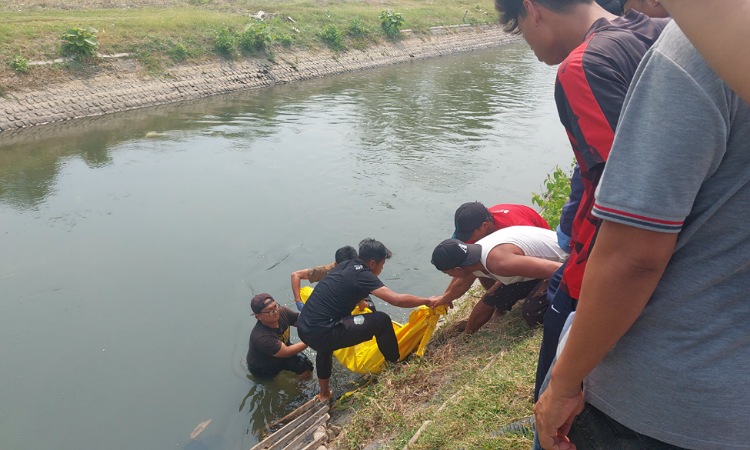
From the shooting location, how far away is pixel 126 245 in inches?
366

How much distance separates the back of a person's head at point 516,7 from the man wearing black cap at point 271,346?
3911 mm

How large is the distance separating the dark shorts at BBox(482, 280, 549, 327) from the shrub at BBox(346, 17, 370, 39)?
24.8m

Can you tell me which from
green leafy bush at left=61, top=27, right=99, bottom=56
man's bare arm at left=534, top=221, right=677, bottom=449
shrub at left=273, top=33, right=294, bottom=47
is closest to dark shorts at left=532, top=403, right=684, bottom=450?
man's bare arm at left=534, top=221, right=677, bottom=449

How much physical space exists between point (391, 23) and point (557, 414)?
30.1 m

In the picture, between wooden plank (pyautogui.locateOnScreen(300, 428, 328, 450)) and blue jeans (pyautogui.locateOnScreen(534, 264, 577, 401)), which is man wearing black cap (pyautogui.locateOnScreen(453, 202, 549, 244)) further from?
blue jeans (pyautogui.locateOnScreen(534, 264, 577, 401))

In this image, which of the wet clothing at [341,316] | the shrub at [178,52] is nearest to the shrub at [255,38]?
the shrub at [178,52]

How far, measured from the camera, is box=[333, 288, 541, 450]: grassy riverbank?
3580mm

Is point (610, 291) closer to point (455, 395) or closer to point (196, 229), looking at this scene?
point (455, 395)

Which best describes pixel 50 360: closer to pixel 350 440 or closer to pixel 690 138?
pixel 350 440

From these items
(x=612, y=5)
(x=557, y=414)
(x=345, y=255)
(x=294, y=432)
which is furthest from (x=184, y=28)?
(x=557, y=414)

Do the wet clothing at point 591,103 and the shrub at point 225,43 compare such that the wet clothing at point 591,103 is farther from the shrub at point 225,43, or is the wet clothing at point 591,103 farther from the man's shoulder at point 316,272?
the shrub at point 225,43

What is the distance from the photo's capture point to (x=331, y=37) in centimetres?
2656

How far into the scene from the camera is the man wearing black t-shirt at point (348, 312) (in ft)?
17.7

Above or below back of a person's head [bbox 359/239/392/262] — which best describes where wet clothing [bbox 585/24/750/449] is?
above
